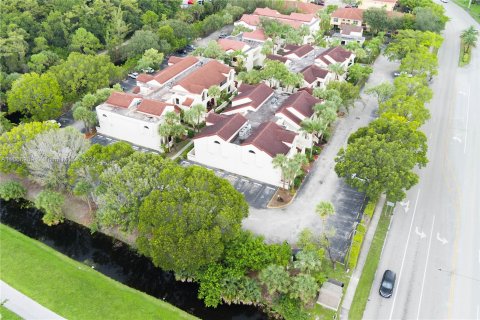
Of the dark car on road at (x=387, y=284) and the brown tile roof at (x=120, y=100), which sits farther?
the brown tile roof at (x=120, y=100)

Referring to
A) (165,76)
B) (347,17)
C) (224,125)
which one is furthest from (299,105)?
(347,17)

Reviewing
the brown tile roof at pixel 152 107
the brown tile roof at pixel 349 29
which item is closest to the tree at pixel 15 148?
the brown tile roof at pixel 152 107

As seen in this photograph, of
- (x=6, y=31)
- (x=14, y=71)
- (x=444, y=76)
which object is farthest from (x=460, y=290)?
(x=6, y=31)

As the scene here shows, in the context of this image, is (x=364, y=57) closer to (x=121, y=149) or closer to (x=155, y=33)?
(x=155, y=33)

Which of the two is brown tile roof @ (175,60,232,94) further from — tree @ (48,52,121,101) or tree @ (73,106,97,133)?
tree @ (73,106,97,133)

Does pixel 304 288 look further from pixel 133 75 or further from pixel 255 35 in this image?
pixel 255 35

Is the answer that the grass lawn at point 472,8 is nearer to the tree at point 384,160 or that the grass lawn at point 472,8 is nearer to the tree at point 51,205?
the tree at point 384,160
